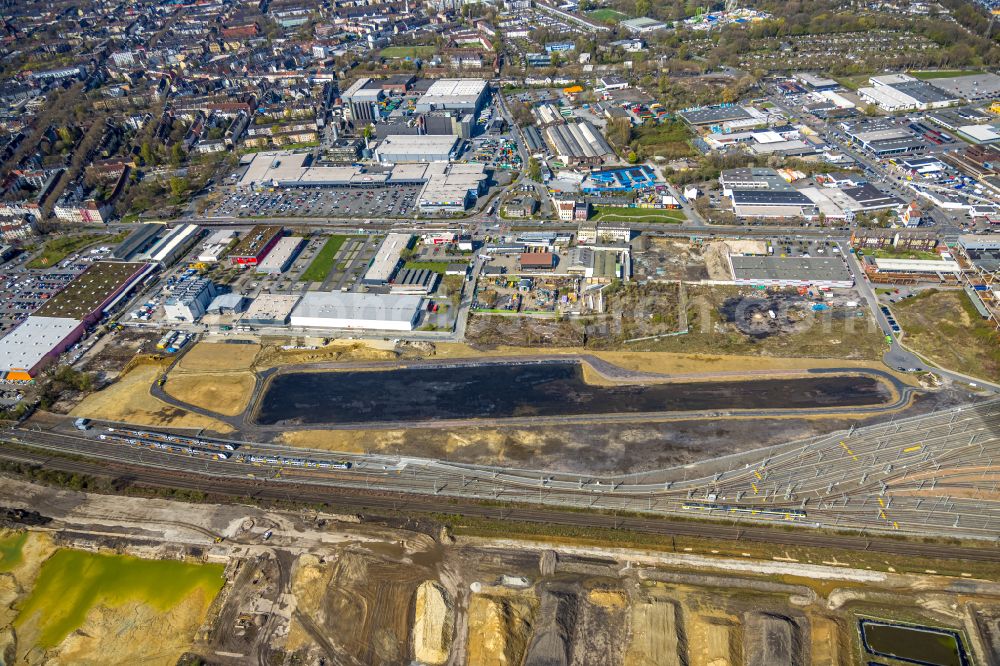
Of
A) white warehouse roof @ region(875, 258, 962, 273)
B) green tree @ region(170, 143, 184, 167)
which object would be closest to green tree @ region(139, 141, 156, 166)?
green tree @ region(170, 143, 184, 167)

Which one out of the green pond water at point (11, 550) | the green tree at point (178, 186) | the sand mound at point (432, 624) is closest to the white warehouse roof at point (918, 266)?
the sand mound at point (432, 624)

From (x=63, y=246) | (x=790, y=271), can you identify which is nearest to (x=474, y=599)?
(x=790, y=271)

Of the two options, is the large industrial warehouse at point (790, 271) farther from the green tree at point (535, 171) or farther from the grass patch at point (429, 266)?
the green tree at point (535, 171)

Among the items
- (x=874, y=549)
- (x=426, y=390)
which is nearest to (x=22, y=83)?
(x=426, y=390)

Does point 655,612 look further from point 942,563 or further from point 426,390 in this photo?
point 426,390

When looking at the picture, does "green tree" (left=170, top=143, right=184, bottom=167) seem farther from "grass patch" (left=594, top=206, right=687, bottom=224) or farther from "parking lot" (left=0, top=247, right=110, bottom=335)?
"grass patch" (left=594, top=206, right=687, bottom=224)

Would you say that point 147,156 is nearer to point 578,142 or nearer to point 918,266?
point 578,142
